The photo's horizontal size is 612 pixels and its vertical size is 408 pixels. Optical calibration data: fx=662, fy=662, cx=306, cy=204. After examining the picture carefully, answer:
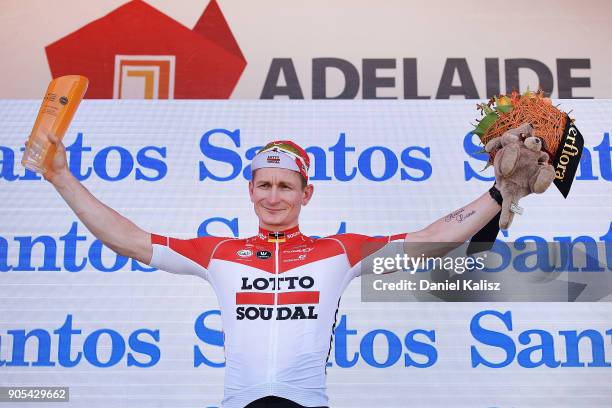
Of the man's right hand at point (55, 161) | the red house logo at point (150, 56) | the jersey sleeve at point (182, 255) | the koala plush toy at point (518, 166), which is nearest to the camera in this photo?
the koala plush toy at point (518, 166)

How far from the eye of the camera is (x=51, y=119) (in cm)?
214

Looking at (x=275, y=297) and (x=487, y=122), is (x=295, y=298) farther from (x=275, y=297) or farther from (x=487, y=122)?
(x=487, y=122)

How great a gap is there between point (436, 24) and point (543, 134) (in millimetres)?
2039

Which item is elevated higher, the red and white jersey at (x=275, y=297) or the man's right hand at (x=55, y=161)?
the man's right hand at (x=55, y=161)

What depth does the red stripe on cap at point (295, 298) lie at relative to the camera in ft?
7.44

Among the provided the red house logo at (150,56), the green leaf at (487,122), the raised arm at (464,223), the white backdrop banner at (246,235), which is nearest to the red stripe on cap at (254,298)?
the raised arm at (464,223)

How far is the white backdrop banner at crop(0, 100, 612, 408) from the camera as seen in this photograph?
3.33 meters

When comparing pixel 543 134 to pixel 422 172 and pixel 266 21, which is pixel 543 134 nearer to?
pixel 422 172

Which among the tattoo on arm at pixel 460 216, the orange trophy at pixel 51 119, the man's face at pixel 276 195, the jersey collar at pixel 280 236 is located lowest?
the jersey collar at pixel 280 236

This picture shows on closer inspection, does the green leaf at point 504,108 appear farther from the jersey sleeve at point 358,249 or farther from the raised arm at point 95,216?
the raised arm at point 95,216

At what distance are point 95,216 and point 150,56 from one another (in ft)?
6.32

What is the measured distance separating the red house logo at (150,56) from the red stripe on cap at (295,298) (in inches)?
74.3

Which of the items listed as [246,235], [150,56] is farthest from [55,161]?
[150,56]

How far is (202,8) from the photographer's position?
13.0 feet
